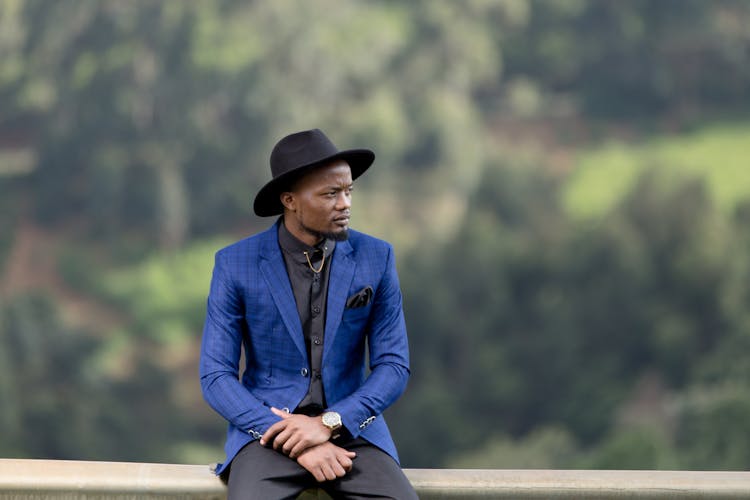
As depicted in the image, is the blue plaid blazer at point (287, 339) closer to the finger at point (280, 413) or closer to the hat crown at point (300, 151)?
the finger at point (280, 413)

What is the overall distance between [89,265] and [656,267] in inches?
749

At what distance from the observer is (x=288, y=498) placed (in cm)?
273

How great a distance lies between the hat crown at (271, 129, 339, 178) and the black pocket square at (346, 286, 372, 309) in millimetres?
339

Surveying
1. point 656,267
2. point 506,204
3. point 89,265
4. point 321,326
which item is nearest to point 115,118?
point 89,265

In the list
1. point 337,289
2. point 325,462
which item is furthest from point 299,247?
point 325,462

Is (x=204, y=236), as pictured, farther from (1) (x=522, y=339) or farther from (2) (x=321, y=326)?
(2) (x=321, y=326)

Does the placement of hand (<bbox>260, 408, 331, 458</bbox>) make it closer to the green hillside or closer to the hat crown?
the hat crown

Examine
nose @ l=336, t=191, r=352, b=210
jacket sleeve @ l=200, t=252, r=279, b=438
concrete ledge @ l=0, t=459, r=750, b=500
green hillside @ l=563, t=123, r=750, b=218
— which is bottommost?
green hillside @ l=563, t=123, r=750, b=218

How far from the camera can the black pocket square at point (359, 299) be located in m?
2.90

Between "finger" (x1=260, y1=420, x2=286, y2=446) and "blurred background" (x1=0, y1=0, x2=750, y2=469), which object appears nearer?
"finger" (x1=260, y1=420, x2=286, y2=446)

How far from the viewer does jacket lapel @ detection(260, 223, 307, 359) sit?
9.45 feet

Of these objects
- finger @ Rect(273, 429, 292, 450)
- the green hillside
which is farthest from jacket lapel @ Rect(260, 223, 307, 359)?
the green hillside

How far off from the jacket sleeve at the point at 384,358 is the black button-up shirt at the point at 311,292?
0.22 ft

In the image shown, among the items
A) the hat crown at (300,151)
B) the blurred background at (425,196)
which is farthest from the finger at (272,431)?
the blurred background at (425,196)
